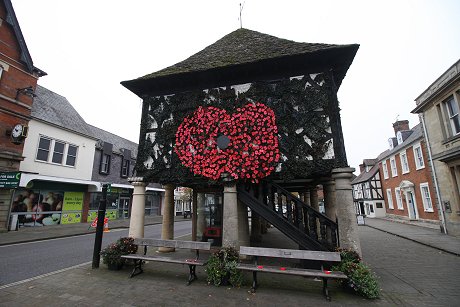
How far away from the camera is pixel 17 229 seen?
560 inches

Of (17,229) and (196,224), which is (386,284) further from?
(17,229)

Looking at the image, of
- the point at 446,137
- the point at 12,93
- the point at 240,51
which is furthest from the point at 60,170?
the point at 446,137

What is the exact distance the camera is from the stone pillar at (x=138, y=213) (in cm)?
750

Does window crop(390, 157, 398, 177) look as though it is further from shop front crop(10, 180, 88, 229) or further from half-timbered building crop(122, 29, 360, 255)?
shop front crop(10, 180, 88, 229)

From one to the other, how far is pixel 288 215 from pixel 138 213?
4784mm

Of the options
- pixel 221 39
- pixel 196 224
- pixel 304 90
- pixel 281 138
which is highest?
pixel 221 39

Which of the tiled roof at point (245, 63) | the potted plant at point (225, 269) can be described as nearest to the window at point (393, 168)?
the tiled roof at point (245, 63)

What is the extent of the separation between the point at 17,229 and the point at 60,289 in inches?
518

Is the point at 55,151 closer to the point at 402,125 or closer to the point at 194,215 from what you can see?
the point at 194,215

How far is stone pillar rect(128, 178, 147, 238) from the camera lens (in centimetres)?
750

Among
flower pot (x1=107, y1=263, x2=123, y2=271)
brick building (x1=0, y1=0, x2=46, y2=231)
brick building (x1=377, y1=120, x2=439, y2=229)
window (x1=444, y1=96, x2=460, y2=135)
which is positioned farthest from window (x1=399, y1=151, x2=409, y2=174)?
brick building (x1=0, y1=0, x2=46, y2=231)

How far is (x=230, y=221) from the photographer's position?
6.35 m

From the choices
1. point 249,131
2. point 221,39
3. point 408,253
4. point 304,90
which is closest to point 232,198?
point 249,131

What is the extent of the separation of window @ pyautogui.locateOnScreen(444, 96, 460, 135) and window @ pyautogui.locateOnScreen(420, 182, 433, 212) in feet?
28.1
